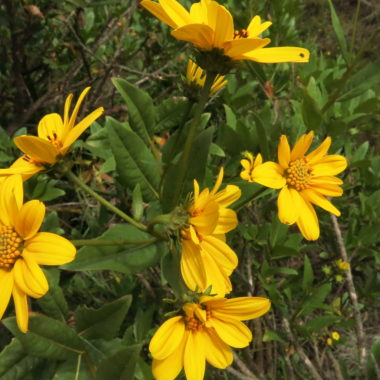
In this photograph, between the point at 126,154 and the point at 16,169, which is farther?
the point at 126,154

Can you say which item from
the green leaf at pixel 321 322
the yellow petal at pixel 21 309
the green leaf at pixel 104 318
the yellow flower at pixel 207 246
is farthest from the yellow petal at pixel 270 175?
the green leaf at pixel 321 322

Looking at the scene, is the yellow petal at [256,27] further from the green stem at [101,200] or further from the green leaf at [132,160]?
the green stem at [101,200]

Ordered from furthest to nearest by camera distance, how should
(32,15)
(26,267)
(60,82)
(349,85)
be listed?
(60,82), (32,15), (349,85), (26,267)

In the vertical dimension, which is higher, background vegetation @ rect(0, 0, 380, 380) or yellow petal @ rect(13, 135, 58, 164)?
yellow petal @ rect(13, 135, 58, 164)

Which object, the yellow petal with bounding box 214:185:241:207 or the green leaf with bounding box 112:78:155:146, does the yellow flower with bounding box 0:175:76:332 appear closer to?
the yellow petal with bounding box 214:185:241:207

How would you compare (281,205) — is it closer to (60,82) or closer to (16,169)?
(16,169)

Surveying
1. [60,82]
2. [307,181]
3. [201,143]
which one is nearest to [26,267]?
[201,143]

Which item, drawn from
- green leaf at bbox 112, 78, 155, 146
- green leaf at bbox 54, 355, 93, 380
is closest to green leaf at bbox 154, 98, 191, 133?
green leaf at bbox 112, 78, 155, 146
